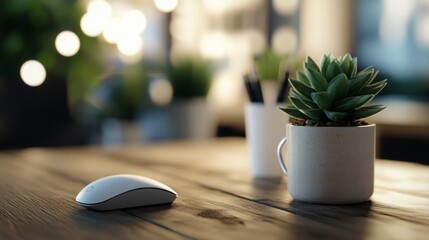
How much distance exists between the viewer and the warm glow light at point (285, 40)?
363cm

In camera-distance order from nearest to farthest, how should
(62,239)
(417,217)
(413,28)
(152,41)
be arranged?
(62,239) < (417,217) < (413,28) < (152,41)

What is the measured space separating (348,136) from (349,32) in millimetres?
2546

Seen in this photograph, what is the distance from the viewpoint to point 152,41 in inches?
190

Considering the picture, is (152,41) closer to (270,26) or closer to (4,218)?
(270,26)

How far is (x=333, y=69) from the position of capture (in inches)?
33.9

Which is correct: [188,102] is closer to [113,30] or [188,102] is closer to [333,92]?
[113,30]

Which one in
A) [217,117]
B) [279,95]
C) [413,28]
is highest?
[413,28]

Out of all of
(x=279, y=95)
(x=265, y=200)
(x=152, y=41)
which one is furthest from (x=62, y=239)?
(x=152, y=41)

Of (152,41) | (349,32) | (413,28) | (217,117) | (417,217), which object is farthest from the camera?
(152,41)

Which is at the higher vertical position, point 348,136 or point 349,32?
point 349,32

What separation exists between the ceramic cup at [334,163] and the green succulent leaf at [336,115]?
15 mm

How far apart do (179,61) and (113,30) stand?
34.6 inches

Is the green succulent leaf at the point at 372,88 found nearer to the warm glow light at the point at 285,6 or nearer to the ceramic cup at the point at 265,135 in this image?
the ceramic cup at the point at 265,135

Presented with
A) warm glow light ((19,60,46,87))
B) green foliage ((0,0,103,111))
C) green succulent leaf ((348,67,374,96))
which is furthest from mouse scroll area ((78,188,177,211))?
green foliage ((0,0,103,111))
